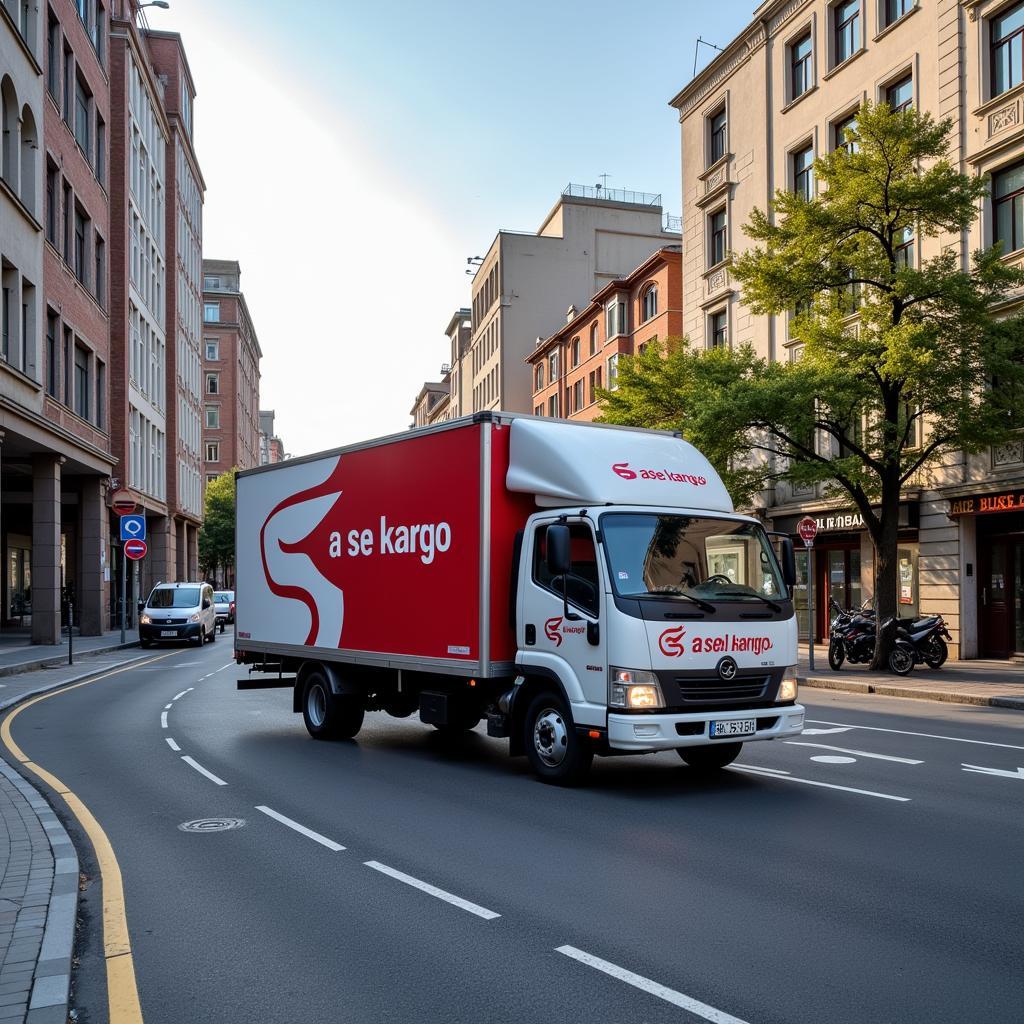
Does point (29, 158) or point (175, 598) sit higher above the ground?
point (29, 158)

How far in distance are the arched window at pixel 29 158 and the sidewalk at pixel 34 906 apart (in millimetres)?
23404

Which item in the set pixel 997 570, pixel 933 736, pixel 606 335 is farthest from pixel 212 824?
pixel 606 335

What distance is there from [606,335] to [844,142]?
2559 cm

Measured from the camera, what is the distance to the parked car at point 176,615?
32938 millimetres

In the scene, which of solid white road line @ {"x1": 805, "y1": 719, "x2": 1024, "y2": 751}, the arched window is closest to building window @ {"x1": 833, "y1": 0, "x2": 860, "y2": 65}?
solid white road line @ {"x1": 805, "y1": 719, "x2": 1024, "y2": 751}

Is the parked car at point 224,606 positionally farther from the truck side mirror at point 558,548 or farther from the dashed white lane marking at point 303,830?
the truck side mirror at point 558,548

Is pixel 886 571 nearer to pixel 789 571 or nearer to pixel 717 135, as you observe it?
pixel 789 571

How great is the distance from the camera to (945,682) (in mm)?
19016

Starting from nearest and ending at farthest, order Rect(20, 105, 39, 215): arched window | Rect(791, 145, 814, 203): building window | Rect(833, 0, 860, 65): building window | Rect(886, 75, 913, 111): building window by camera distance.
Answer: Rect(886, 75, 913, 111): building window, Rect(833, 0, 860, 65): building window, Rect(20, 105, 39, 215): arched window, Rect(791, 145, 814, 203): building window

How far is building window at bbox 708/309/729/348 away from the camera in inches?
1374

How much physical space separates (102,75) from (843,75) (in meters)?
26.7

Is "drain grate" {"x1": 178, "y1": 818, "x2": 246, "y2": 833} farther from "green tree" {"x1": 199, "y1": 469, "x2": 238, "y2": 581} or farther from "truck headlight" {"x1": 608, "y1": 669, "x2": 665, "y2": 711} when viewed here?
"green tree" {"x1": 199, "y1": 469, "x2": 238, "y2": 581}

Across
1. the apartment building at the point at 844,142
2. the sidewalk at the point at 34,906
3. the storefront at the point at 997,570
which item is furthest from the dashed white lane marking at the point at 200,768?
the storefront at the point at 997,570

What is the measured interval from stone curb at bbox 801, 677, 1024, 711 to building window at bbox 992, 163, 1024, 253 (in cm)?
1009
